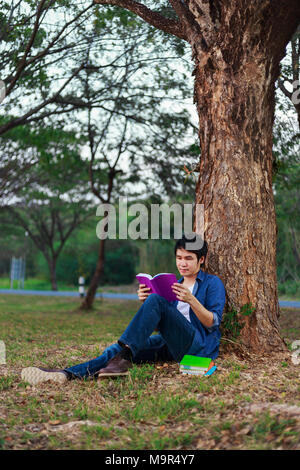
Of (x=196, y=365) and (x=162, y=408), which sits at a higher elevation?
(x=196, y=365)

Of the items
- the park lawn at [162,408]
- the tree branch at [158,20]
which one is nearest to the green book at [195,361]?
the park lawn at [162,408]

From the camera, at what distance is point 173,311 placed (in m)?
4.37

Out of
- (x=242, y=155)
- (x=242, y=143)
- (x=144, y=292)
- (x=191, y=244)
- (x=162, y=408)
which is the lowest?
(x=162, y=408)

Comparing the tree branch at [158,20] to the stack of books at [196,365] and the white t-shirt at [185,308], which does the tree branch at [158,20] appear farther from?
the stack of books at [196,365]

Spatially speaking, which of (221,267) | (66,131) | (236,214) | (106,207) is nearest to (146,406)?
(221,267)

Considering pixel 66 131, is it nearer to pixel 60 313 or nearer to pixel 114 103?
pixel 114 103

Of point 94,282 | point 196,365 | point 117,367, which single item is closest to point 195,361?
point 196,365

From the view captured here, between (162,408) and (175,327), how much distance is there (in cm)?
78

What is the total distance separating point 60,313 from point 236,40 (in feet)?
34.4

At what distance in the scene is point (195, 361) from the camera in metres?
4.54

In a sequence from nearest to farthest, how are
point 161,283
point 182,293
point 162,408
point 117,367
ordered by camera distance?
1. point 162,408
2. point 182,293
3. point 161,283
4. point 117,367

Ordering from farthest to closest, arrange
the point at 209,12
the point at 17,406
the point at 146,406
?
the point at 209,12 < the point at 17,406 < the point at 146,406

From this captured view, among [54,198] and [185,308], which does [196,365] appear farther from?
[54,198]

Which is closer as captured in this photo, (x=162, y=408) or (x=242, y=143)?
(x=162, y=408)
